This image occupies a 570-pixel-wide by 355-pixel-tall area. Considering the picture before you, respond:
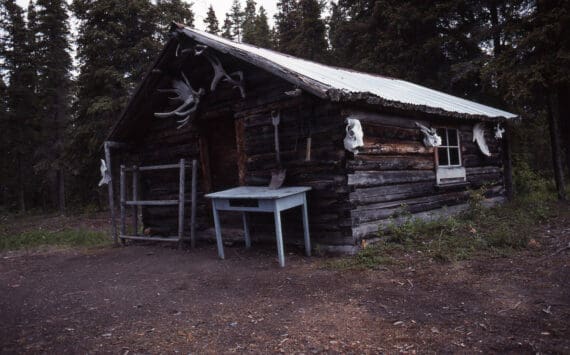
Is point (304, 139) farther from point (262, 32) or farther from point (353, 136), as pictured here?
point (262, 32)

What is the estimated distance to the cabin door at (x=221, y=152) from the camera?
863 centimetres

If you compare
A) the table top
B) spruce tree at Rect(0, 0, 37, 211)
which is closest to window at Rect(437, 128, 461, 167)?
the table top

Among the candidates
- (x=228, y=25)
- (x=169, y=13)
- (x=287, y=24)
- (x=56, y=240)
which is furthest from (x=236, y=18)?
(x=56, y=240)

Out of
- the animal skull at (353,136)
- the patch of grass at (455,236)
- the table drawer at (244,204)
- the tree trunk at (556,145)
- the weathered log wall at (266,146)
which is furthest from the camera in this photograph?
the tree trunk at (556,145)

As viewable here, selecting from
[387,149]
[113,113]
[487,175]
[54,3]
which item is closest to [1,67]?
[54,3]

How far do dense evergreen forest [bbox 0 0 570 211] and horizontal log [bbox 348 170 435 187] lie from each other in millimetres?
3979

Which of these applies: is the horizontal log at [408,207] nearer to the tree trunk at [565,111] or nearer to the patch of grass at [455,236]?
the patch of grass at [455,236]

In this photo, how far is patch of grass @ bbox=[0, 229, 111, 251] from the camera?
10.5m

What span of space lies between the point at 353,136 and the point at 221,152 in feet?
12.2

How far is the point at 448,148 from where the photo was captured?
947 cm

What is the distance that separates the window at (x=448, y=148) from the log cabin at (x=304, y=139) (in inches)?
1.1

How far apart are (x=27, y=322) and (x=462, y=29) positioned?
54.2ft

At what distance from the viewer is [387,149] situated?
7383 mm

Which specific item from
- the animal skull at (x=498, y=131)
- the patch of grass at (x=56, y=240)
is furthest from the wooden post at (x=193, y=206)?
the animal skull at (x=498, y=131)
